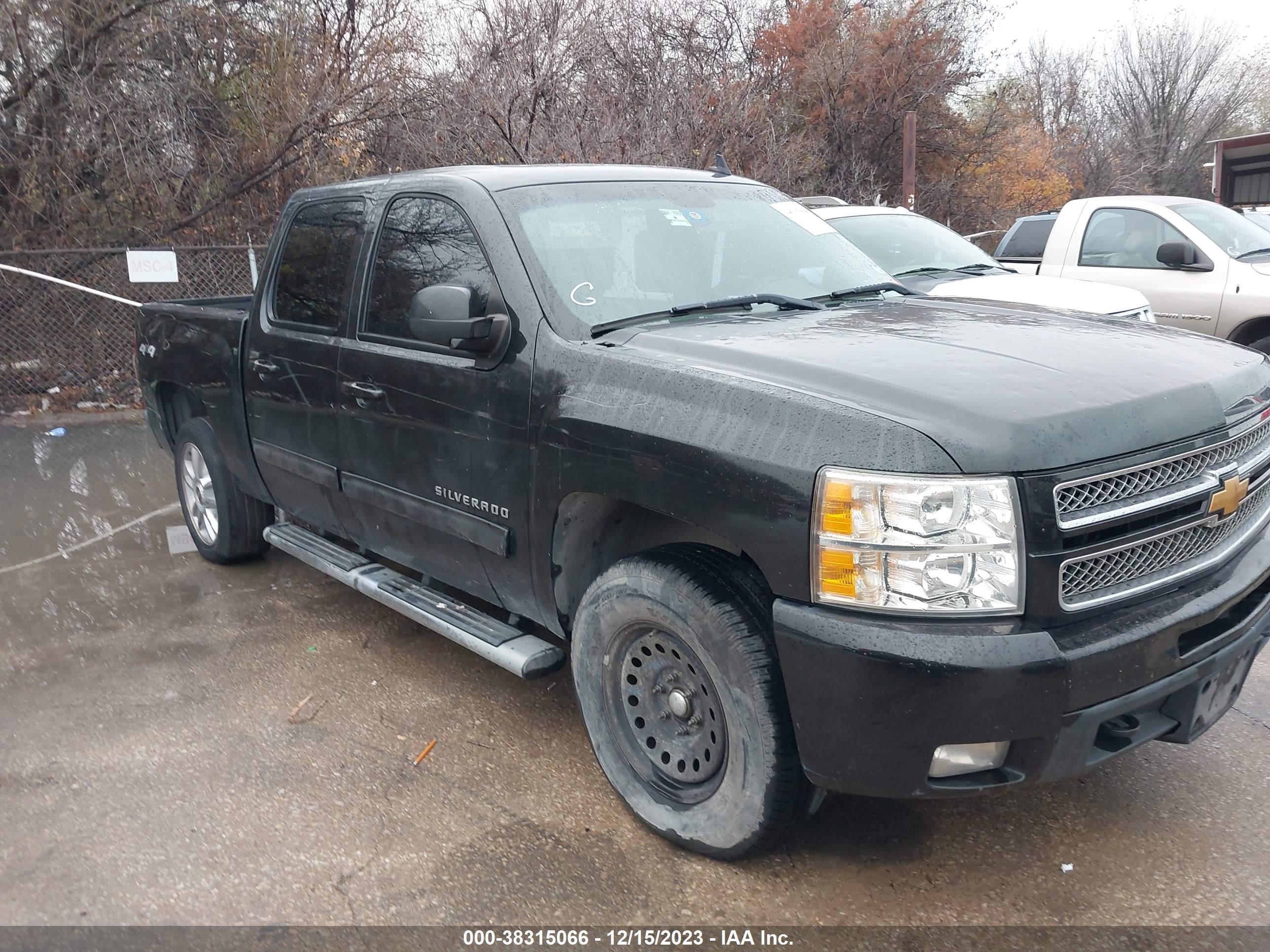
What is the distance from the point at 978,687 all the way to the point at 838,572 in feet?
1.33

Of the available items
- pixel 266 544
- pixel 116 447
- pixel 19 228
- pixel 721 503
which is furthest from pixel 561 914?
pixel 19 228

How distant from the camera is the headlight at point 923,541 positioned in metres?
2.36

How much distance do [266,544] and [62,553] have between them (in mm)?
1392

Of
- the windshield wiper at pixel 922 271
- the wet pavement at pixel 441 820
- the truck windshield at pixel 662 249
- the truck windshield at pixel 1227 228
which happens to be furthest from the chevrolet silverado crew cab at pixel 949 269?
the wet pavement at pixel 441 820

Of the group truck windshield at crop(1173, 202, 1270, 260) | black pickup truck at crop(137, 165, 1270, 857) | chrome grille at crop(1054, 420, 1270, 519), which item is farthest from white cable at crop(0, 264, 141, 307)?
chrome grille at crop(1054, 420, 1270, 519)

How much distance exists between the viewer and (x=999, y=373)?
269 cm

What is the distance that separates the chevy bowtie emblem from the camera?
2.74m

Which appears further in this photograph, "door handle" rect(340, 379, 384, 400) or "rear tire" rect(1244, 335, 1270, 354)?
"rear tire" rect(1244, 335, 1270, 354)

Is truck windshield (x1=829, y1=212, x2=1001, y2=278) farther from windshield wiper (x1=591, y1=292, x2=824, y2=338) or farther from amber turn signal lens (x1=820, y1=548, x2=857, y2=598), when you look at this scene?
amber turn signal lens (x1=820, y1=548, x2=857, y2=598)

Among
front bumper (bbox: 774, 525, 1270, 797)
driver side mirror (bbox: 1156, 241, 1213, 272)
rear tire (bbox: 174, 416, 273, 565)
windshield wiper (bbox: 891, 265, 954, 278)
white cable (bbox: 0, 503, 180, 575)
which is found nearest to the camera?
front bumper (bbox: 774, 525, 1270, 797)

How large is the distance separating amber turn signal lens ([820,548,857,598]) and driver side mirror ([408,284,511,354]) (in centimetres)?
142

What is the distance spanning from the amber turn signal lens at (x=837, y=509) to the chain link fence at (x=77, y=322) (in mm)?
10443

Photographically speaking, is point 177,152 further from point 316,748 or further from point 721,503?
point 721,503

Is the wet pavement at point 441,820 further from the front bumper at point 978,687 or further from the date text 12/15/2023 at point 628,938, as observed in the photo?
the front bumper at point 978,687
